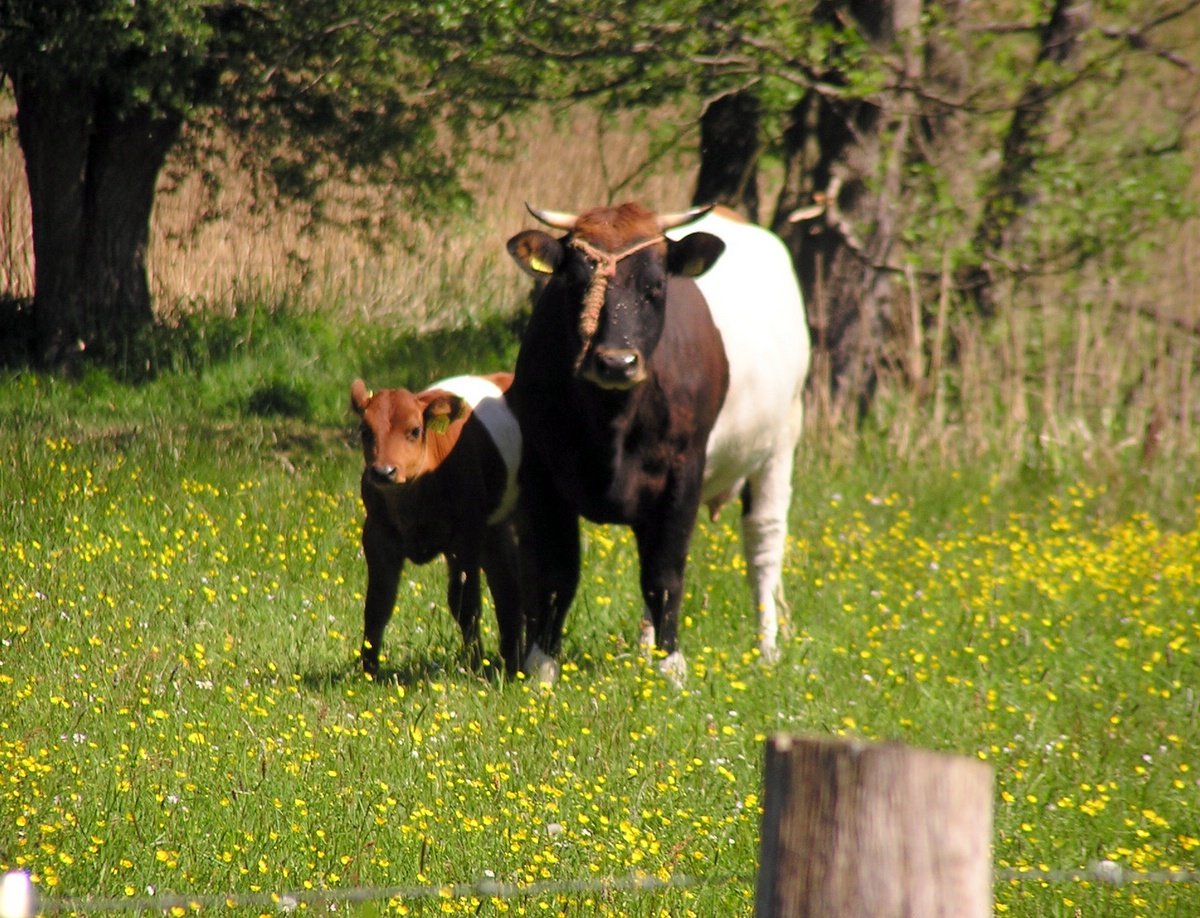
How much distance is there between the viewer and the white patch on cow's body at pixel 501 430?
7.65 meters

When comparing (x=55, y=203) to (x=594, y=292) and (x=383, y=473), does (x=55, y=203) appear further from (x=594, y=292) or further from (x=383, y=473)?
(x=594, y=292)

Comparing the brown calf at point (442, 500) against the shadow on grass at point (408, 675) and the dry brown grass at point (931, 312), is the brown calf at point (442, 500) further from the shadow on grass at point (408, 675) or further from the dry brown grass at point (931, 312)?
the dry brown grass at point (931, 312)

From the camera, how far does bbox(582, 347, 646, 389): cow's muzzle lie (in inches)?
261

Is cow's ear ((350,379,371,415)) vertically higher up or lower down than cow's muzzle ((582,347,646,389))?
lower down

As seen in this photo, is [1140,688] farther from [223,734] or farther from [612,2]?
[612,2]

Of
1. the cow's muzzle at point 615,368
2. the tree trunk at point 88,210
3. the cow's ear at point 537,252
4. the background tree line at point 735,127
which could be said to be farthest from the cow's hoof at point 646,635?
the tree trunk at point 88,210

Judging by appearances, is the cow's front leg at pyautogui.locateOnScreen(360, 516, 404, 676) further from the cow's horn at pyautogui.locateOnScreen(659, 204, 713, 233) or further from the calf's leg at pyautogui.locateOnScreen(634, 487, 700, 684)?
the cow's horn at pyautogui.locateOnScreen(659, 204, 713, 233)

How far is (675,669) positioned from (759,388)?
1.62 m

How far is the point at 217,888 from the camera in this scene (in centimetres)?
448

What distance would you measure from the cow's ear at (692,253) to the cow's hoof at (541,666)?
5.57 ft

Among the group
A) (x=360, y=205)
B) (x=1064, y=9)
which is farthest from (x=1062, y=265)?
(x=360, y=205)

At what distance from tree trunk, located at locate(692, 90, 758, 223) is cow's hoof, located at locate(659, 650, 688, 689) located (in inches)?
253

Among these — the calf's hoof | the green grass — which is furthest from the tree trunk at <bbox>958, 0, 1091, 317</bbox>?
the calf's hoof

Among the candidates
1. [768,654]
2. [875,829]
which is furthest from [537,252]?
[875,829]
